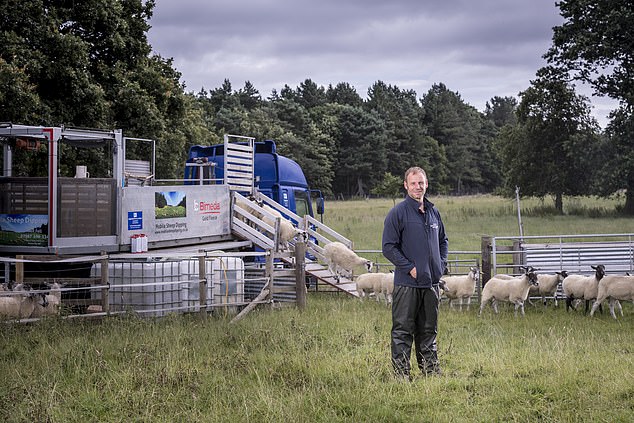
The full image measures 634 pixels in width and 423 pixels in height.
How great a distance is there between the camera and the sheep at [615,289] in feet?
44.9

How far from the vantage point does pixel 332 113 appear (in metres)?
86.5

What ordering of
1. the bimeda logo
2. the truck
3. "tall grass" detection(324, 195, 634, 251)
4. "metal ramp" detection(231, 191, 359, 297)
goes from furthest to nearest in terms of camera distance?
"tall grass" detection(324, 195, 634, 251) < the truck < "metal ramp" detection(231, 191, 359, 297) < the bimeda logo

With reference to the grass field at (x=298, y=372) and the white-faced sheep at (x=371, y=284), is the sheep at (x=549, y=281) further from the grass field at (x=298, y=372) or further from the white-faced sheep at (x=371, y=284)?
the white-faced sheep at (x=371, y=284)

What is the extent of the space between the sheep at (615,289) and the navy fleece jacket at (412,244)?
23.7ft

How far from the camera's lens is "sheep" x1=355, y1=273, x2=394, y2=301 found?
641 inches

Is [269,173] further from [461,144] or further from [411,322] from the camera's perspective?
[461,144]

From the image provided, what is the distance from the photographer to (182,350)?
30.6 feet

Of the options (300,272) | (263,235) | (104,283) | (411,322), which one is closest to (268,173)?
(263,235)

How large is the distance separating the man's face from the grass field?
211 centimetres

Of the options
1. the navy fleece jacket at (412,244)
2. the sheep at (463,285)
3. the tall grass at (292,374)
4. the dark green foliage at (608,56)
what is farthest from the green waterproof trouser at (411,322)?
the dark green foliage at (608,56)

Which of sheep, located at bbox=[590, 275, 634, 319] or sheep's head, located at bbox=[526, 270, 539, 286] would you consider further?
sheep's head, located at bbox=[526, 270, 539, 286]

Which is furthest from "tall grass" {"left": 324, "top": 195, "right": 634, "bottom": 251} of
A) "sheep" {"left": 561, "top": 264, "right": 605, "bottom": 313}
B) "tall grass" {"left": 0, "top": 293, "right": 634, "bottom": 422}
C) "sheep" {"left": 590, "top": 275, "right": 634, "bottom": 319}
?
"tall grass" {"left": 0, "top": 293, "right": 634, "bottom": 422}

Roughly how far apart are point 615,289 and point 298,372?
806 centimetres

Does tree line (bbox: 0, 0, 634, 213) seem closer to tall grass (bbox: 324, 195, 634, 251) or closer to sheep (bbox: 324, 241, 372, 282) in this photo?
tall grass (bbox: 324, 195, 634, 251)
